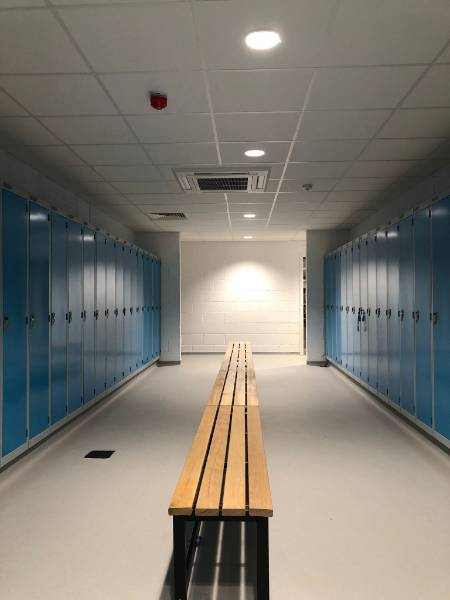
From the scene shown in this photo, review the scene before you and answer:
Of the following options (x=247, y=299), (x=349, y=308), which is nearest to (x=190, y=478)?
(x=349, y=308)

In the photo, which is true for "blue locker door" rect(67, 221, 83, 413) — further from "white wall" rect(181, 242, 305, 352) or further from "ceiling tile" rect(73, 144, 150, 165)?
"white wall" rect(181, 242, 305, 352)

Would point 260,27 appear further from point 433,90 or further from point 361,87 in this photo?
point 433,90

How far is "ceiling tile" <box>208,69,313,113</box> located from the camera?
2.73 meters

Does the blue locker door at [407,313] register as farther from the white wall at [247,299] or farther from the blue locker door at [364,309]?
the white wall at [247,299]

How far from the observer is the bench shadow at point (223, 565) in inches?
80.9

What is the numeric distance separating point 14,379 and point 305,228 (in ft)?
21.1

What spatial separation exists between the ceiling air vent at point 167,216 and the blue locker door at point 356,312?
2.64m

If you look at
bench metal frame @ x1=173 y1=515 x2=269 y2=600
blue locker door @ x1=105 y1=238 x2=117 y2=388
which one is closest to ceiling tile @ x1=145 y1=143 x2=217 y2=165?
blue locker door @ x1=105 y1=238 x2=117 y2=388

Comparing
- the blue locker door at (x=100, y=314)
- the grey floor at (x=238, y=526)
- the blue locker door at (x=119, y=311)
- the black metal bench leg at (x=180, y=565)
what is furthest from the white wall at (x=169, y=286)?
the black metal bench leg at (x=180, y=565)

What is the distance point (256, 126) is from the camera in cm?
355

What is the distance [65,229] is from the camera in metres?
4.49

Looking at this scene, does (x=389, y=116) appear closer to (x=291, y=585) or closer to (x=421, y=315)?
(x=421, y=315)

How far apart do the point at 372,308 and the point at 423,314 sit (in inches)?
70.1

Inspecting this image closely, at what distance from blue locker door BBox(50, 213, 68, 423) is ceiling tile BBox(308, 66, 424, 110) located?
248 centimetres
